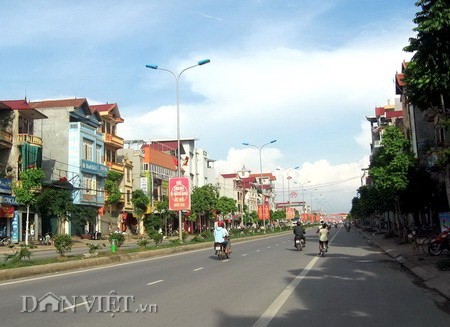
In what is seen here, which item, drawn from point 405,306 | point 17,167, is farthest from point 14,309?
point 17,167

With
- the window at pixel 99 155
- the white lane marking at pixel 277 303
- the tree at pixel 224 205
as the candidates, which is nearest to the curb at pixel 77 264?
the white lane marking at pixel 277 303

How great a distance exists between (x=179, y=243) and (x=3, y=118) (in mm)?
21908

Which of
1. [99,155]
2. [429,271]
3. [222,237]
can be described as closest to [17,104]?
[99,155]

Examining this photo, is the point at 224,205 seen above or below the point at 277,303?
above

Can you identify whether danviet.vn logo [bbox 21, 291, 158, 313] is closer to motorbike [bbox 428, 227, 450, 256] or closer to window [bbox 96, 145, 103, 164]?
motorbike [bbox 428, 227, 450, 256]

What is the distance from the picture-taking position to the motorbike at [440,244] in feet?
64.2

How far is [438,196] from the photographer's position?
3200 centimetres

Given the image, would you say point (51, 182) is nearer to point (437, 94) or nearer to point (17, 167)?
point (17, 167)

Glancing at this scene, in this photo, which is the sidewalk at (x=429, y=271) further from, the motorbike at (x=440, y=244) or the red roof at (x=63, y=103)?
the red roof at (x=63, y=103)

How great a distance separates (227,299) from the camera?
10328mm

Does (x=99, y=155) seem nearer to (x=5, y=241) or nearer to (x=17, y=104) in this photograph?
(x=17, y=104)

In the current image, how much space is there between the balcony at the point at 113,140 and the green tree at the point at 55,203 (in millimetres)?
13238

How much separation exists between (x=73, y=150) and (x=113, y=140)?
26.3 feet

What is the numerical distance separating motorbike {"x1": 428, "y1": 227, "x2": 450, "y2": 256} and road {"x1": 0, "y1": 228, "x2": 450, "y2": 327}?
14.3 feet
